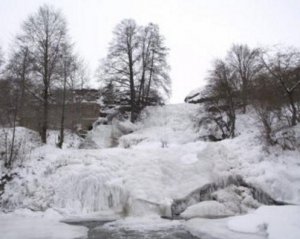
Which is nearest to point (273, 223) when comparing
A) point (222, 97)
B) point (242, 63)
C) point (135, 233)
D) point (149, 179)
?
point (135, 233)

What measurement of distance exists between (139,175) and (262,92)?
890cm

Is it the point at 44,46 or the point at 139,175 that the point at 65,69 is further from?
the point at 139,175

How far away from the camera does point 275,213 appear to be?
8320 mm

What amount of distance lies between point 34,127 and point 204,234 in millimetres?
14529

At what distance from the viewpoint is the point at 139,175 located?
493 inches

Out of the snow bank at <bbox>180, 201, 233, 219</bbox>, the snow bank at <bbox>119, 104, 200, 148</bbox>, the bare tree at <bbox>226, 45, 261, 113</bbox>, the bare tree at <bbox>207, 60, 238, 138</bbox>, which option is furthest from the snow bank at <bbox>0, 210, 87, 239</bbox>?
the bare tree at <bbox>226, 45, 261, 113</bbox>

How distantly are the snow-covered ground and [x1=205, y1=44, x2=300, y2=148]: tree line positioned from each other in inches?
60.7

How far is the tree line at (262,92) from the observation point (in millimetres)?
15469

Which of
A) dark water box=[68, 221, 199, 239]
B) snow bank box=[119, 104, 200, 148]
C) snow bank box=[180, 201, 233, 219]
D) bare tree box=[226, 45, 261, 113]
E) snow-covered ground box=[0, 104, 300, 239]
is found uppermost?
bare tree box=[226, 45, 261, 113]

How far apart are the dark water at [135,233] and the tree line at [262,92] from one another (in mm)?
7364

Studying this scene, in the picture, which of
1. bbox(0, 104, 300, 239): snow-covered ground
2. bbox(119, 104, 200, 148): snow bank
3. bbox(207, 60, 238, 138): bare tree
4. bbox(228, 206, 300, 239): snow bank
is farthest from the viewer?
bbox(207, 60, 238, 138): bare tree

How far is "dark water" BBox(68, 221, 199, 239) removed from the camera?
8.09m

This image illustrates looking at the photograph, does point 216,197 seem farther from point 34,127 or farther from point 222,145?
point 34,127

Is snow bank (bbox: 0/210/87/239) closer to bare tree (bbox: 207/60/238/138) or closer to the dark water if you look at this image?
the dark water
